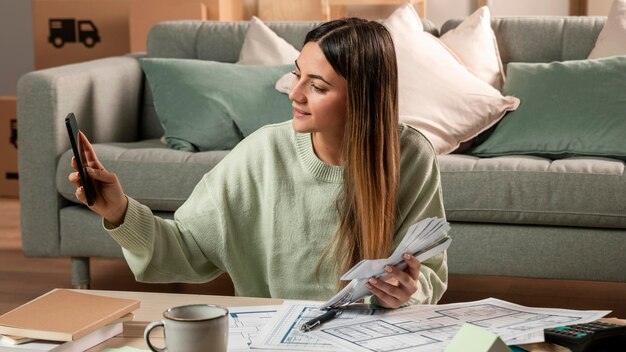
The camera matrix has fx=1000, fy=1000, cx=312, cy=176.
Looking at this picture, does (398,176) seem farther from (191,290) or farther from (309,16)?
(309,16)

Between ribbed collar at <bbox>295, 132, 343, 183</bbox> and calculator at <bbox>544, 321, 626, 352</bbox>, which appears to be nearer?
calculator at <bbox>544, 321, 626, 352</bbox>

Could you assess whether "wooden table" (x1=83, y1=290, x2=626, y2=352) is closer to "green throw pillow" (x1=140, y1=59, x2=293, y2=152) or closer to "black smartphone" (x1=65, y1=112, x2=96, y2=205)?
"black smartphone" (x1=65, y1=112, x2=96, y2=205)

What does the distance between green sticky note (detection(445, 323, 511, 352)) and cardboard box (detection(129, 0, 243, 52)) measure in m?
3.60

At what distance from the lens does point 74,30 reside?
484 centimetres

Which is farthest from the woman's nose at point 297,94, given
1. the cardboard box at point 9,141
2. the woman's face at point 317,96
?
the cardboard box at point 9,141

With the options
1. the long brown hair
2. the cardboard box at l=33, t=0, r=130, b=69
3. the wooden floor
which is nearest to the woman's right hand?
the long brown hair

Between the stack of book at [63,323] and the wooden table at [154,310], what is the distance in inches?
0.7

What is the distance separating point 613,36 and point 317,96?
1933 mm

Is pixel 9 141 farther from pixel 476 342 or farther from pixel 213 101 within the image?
pixel 476 342

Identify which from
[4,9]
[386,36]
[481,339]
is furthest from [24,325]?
[4,9]

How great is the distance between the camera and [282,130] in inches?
62.9

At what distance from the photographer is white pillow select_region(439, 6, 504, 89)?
3217mm

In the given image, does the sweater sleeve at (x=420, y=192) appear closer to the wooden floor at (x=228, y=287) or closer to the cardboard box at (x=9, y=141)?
the wooden floor at (x=228, y=287)

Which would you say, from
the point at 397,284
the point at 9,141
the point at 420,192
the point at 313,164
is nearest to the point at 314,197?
the point at 313,164
